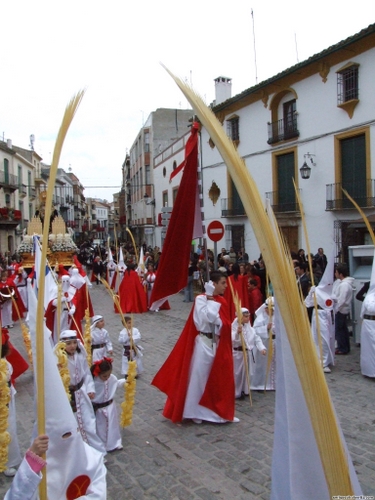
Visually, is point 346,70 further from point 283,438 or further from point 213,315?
point 283,438

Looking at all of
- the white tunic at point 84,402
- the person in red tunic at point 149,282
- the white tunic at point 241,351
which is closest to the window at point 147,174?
the person in red tunic at point 149,282

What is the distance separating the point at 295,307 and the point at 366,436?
411 centimetres

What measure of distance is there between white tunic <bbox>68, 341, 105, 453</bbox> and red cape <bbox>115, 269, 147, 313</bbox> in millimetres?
8591

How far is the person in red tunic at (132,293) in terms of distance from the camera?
13.1 m

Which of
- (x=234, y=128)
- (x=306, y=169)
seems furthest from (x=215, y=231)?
(x=234, y=128)

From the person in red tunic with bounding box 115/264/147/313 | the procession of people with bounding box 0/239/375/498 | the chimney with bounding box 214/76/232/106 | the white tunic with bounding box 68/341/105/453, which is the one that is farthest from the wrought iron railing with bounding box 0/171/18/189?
the white tunic with bounding box 68/341/105/453

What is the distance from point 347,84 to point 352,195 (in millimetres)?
3863

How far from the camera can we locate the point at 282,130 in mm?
18578

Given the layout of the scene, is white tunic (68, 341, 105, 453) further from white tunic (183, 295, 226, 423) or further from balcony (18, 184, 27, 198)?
balcony (18, 184, 27, 198)

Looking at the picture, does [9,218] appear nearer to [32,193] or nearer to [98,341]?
[32,193]

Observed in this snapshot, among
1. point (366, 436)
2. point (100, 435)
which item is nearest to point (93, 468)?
point (100, 435)

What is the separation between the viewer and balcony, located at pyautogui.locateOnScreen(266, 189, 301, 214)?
18.0 m

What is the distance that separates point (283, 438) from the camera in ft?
5.46

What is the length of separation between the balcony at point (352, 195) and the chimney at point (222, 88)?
10458 mm
